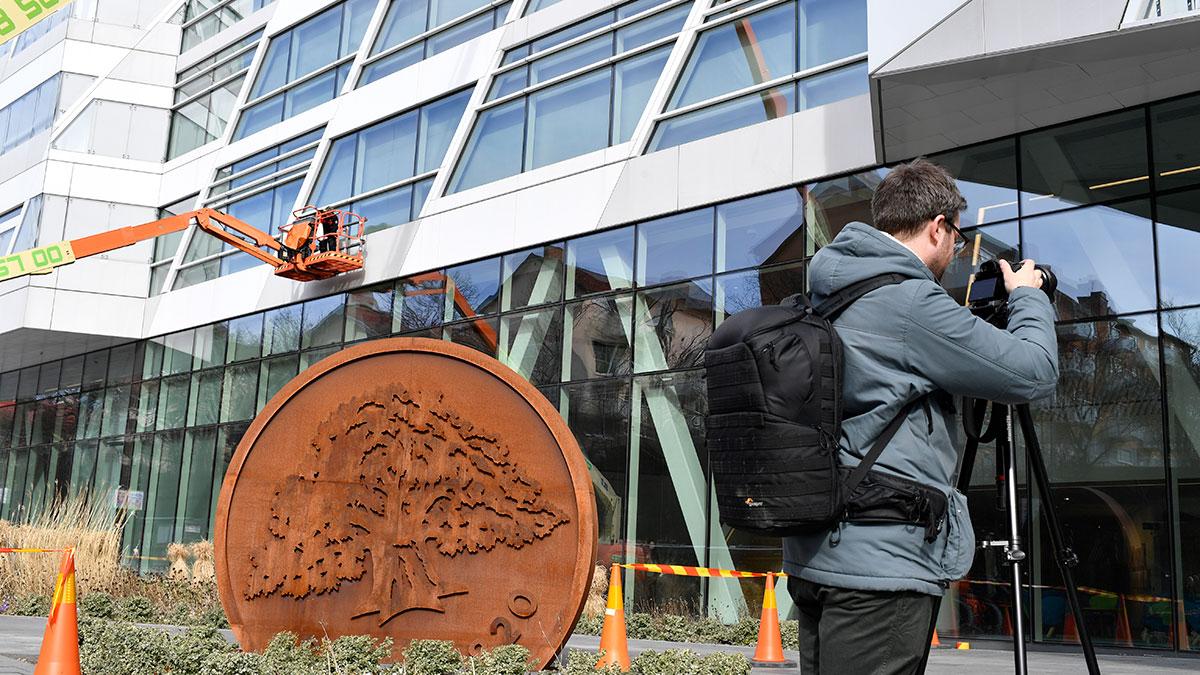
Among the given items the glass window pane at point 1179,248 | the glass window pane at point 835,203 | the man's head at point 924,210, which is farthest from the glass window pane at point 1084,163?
the man's head at point 924,210

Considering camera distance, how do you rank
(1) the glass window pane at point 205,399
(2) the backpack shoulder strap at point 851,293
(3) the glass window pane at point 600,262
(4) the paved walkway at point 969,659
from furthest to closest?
1. (1) the glass window pane at point 205,399
2. (3) the glass window pane at point 600,262
3. (4) the paved walkway at point 969,659
4. (2) the backpack shoulder strap at point 851,293

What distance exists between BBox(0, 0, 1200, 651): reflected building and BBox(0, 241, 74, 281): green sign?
2.63 m

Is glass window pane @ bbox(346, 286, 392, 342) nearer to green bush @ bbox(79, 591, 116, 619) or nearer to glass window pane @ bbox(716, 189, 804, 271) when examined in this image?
glass window pane @ bbox(716, 189, 804, 271)

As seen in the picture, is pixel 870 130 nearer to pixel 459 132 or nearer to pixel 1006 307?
pixel 459 132

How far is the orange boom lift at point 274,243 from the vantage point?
2175cm

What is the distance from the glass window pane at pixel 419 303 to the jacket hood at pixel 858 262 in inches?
692

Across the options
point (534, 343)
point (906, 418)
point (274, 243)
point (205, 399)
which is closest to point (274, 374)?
point (274, 243)

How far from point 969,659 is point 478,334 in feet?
34.1

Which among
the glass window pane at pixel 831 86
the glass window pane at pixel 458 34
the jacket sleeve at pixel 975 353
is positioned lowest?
the jacket sleeve at pixel 975 353

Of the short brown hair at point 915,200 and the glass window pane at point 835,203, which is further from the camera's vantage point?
the glass window pane at point 835,203

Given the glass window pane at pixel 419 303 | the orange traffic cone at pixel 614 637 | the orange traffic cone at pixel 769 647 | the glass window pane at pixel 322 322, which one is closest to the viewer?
the orange traffic cone at pixel 614 637

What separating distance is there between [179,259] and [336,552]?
68.9 ft

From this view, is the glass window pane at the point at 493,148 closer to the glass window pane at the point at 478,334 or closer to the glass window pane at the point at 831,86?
the glass window pane at the point at 478,334

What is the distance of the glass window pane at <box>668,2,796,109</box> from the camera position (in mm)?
15930
